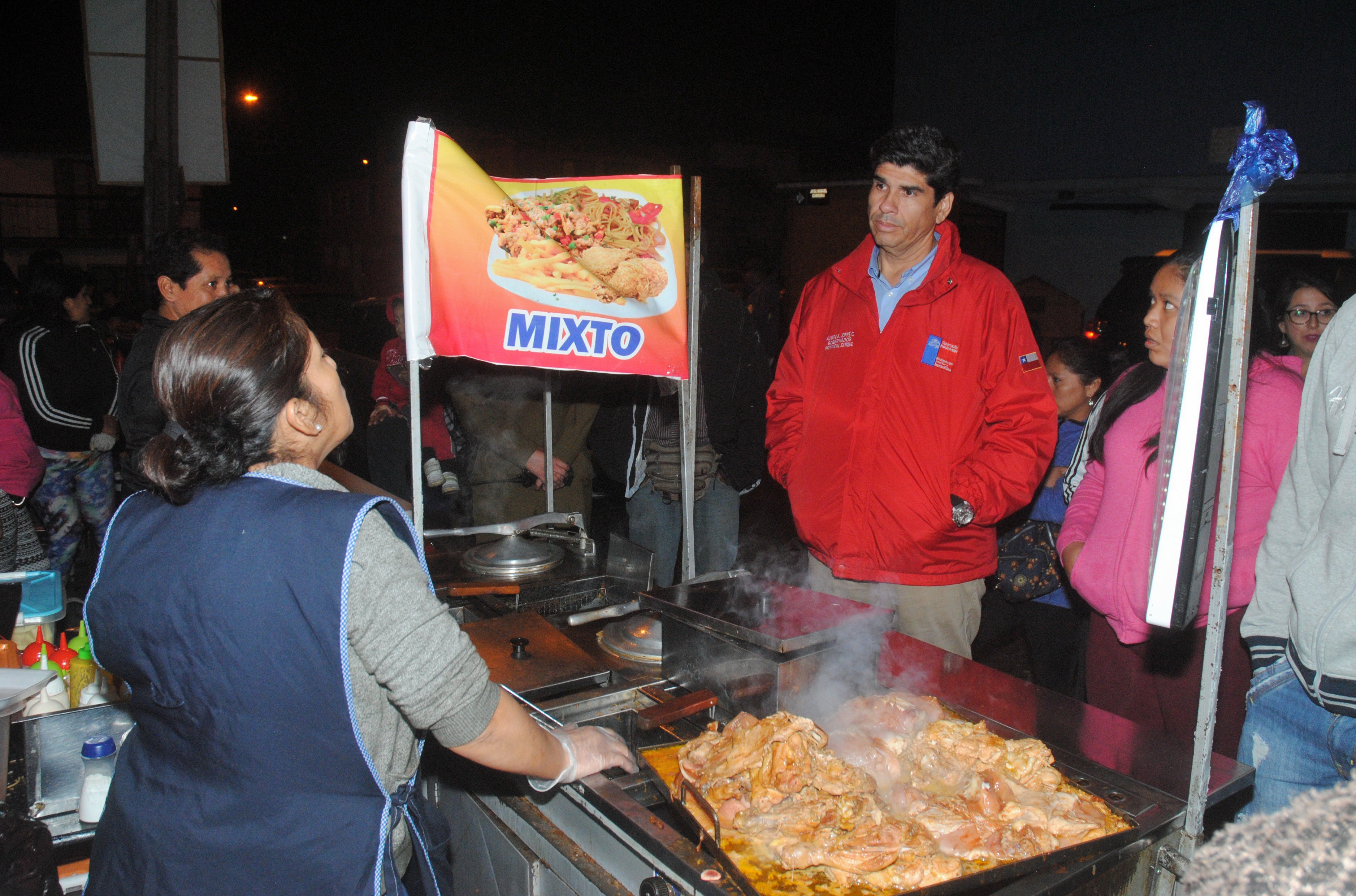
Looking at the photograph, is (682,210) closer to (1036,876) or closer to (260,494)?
(260,494)

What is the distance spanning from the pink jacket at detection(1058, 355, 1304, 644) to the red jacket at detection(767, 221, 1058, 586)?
339mm

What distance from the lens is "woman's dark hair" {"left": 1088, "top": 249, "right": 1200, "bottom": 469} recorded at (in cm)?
260

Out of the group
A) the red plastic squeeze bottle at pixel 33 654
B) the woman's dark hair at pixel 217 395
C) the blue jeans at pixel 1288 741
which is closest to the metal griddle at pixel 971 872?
the blue jeans at pixel 1288 741

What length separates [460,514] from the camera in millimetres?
6121

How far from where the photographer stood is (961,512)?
9.93 ft

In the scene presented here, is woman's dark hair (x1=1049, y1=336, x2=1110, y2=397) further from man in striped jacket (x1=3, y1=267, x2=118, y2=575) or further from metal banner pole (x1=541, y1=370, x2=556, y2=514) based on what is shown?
man in striped jacket (x1=3, y1=267, x2=118, y2=575)

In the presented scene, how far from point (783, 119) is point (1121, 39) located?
15627 millimetres

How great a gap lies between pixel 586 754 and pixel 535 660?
766 millimetres

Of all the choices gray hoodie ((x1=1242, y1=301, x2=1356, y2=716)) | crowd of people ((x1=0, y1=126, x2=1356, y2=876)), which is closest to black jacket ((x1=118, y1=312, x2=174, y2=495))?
crowd of people ((x1=0, y1=126, x2=1356, y2=876))

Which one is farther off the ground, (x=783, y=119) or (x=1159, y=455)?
(x=783, y=119)

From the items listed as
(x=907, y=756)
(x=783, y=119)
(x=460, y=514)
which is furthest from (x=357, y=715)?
(x=783, y=119)

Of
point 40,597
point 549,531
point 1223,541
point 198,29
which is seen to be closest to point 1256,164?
point 1223,541

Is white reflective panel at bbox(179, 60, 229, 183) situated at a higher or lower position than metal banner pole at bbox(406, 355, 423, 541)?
higher

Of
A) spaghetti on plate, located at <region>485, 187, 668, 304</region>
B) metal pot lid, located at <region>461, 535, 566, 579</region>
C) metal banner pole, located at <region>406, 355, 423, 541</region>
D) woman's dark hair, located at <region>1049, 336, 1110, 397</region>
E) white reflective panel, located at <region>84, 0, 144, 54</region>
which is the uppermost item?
white reflective panel, located at <region>84, 0, 144, 54</region>
